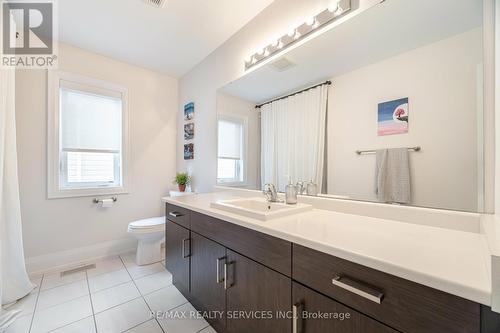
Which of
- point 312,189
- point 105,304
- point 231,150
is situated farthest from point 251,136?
point 105,304

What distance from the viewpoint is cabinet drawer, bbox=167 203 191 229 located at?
1527 millimetres

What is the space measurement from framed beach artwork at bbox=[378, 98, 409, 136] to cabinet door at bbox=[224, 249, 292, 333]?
0.91 metres

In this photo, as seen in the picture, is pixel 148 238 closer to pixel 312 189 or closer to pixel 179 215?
pixel 179 215

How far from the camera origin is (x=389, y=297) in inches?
23.0

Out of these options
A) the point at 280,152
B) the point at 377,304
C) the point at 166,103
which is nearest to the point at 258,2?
the point at 280,152

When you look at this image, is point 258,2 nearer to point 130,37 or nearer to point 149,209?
point 130,37

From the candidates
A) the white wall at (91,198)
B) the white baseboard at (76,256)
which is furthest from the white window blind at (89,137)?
the white baseboard at (76,256)

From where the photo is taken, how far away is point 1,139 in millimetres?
1429

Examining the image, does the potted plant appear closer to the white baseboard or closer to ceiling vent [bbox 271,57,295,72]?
the white baseboard

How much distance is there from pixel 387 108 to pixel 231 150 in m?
1.38

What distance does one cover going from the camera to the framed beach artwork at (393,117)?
103 cm

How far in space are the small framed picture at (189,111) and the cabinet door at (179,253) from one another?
4.79 feet

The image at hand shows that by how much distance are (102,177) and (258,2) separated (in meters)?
2.56

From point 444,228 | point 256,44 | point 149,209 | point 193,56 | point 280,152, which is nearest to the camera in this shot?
point 444,228
